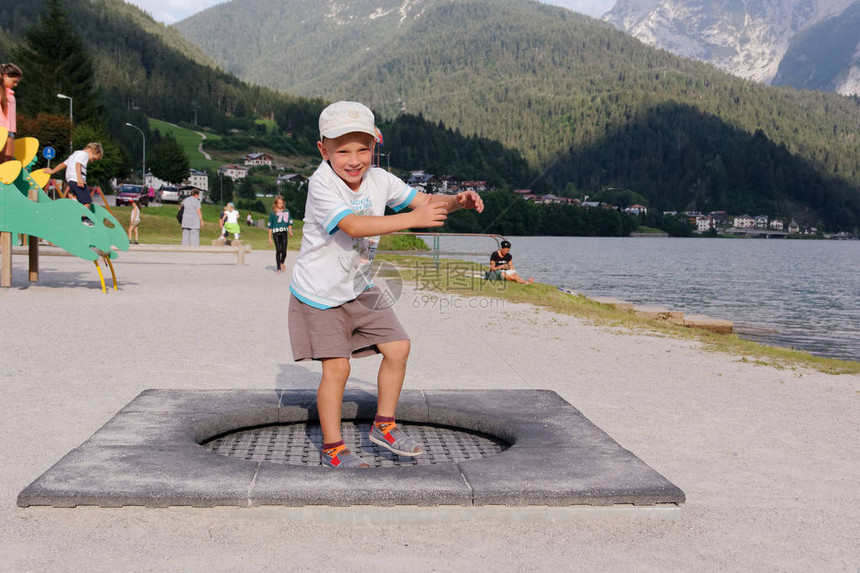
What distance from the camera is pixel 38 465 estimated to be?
4414 millimetres

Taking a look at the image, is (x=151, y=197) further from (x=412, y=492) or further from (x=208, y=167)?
(x=208, y=167)

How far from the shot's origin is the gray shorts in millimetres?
4211

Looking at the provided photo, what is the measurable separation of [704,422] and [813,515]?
7.21 ft

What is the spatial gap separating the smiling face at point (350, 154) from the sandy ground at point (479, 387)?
1826 mm

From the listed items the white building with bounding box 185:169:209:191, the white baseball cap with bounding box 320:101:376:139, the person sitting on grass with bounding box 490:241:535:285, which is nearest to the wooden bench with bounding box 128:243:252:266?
the person sitting on grass with bounding box 490:241:535:285

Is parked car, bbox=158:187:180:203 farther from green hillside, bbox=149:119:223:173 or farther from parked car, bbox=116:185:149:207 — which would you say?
green hillside, bbox=149:119:223:173

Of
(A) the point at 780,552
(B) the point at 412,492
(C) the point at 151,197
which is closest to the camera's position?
(A) the point at 780,552

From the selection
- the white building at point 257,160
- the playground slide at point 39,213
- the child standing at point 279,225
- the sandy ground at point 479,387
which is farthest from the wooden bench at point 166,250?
the white building at point 257,160

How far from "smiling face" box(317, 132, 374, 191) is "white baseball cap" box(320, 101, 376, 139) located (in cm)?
8

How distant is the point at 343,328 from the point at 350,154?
98 cm

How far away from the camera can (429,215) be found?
3.81 m

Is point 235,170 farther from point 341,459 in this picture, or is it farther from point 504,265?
point 341,459

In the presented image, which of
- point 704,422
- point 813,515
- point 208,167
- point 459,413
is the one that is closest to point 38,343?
point 459,413

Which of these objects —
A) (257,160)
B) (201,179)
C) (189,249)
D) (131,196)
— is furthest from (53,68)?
(257,160)
